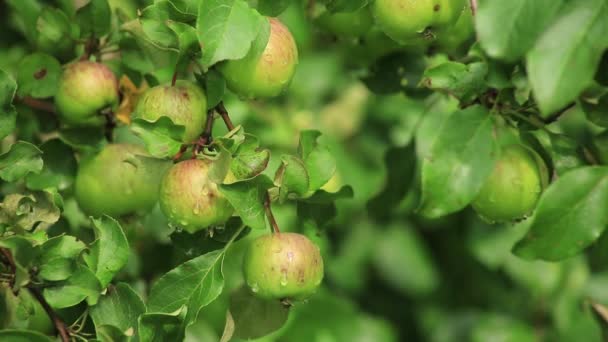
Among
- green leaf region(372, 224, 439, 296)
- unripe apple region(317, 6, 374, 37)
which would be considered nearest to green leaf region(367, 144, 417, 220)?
unripe apple region(317, 6, 374, 37)

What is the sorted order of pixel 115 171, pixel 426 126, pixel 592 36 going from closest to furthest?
pixel 592 36 → pixel 115 171 → pixel 426 126

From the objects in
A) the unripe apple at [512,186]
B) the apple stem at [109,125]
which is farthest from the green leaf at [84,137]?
the unripe apple at [512,186]

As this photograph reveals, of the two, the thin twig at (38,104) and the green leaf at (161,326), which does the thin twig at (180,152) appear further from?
the thin twig at (38,104)

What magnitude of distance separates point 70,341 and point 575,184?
0.65 m

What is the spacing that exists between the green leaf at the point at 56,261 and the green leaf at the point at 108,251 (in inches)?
0.9

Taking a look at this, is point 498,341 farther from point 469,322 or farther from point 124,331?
point 124,331

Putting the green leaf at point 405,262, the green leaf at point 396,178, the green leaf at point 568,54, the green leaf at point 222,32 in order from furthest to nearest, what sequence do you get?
the green leaf at point 405,262 → the green leaf at point 396,178 → the green leaf at point 222,32 → the green leaf at point 568,54

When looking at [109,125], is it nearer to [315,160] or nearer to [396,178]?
[315,160]

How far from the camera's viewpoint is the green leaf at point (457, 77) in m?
1.15

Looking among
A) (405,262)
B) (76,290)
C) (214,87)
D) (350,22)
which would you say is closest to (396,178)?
(350,22)

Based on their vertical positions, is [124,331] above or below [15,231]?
below

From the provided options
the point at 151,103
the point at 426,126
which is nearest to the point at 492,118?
the point at 151,103

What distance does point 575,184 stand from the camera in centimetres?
110

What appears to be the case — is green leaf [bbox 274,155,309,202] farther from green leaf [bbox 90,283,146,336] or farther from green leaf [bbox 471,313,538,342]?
green leaf [bbox 471,313,538,342]
